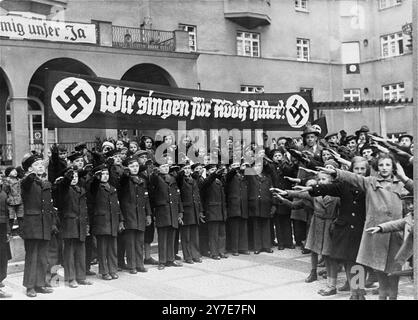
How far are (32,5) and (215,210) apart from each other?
1394 cm

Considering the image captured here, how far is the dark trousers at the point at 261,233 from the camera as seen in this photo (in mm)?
10070

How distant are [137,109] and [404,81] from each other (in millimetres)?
21488

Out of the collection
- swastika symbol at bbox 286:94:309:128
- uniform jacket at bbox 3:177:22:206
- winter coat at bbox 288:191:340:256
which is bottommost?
winter coat at bbox 288:191:340:256

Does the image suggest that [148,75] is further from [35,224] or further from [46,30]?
[35,224]

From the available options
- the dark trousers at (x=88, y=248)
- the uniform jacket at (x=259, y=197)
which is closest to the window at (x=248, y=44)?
the uniform jacket at (x=259, y=197)

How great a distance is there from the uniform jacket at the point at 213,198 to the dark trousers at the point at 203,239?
0.29 metres

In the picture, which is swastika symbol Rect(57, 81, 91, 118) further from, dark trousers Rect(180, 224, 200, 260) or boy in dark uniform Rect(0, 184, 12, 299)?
dark trousers Rect(180, 224, 200, 260)

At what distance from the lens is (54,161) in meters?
8.70

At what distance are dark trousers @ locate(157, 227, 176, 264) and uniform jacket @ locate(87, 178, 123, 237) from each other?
3.20 feet

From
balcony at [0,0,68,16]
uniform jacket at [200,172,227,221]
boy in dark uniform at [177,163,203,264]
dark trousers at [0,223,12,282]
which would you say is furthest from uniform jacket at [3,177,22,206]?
balcony at [0,0,68,16]

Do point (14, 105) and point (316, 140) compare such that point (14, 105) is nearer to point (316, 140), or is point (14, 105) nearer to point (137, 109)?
point (137, 109)

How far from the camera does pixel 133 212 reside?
339 inches

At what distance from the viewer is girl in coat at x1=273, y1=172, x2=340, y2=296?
692 cm
